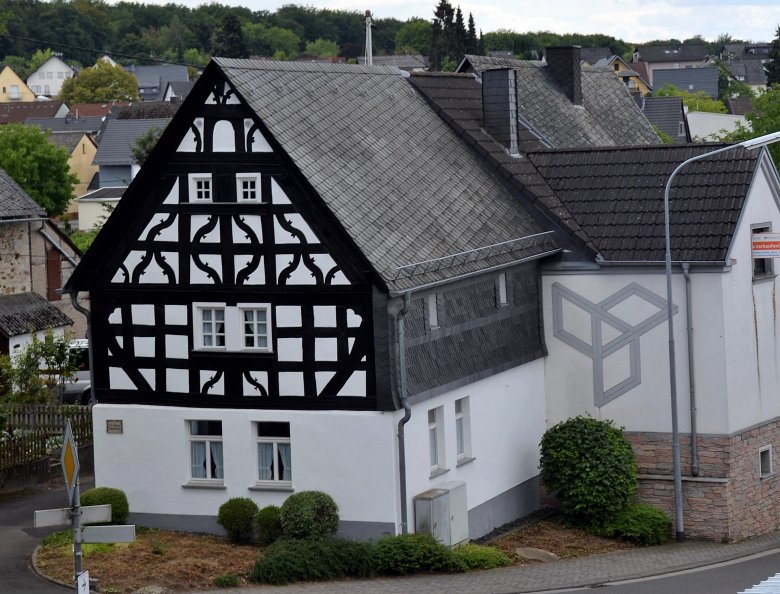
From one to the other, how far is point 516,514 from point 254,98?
10266mm

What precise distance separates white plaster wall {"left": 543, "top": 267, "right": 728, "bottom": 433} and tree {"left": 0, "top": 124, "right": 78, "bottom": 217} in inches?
2202

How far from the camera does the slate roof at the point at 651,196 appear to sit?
31250 millimetres

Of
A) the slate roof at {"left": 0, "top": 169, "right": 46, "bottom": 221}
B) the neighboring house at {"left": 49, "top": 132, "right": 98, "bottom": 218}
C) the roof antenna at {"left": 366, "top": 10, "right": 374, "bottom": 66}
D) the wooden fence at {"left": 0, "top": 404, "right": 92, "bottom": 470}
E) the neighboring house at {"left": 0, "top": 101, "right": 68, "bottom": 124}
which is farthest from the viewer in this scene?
the neighboring house at {"left": 0, "top": 101, "right": 68, "bottom": 124}

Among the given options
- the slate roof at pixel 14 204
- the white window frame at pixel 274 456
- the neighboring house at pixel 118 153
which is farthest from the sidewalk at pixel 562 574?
the neighboring house at pixel 118 153

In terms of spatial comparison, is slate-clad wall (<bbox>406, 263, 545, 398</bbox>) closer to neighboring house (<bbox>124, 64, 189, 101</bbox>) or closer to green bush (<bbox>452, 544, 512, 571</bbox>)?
green bush (<bbox>452, 544, 512, 571</bbox>)

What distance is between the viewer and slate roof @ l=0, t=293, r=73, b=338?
153 ft

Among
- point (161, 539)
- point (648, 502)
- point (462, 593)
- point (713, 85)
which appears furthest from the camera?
point (713, 85)

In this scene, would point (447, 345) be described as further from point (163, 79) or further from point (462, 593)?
point (163, 79)

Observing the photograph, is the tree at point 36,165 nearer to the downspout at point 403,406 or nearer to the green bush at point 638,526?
the green bush at point 638,526

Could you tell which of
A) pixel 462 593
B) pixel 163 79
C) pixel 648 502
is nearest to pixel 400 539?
pixel 462 593

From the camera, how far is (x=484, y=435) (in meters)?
29.8

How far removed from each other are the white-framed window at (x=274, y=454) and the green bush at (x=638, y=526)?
6902mm

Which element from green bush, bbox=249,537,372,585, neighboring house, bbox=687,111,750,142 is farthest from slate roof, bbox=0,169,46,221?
neighboring house, bbox=687,111,750,142

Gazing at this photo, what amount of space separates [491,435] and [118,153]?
272 ft
